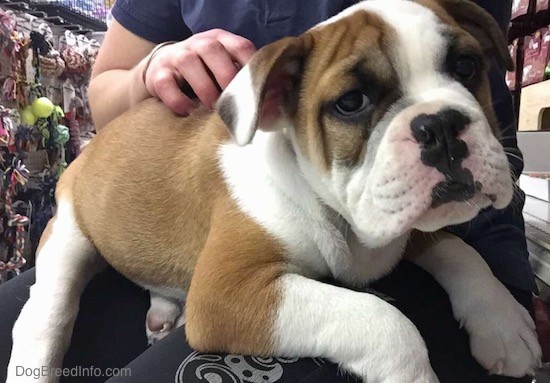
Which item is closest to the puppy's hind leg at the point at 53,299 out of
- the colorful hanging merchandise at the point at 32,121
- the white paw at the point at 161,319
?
the white paw at the point at 161,319

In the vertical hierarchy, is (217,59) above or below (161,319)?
above

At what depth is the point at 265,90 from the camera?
3.03ft

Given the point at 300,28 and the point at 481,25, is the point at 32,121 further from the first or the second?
the point at 481,25

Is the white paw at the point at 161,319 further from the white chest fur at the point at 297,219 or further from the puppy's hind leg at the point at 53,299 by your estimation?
the white chest fur at the point at 297,219

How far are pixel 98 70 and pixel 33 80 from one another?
0.93 metres

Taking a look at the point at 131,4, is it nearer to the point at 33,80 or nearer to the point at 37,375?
the point at 37,375

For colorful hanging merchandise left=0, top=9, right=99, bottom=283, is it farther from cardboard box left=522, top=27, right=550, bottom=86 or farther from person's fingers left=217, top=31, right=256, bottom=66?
cardboard box left=522, top=27, right=550, bottom=86

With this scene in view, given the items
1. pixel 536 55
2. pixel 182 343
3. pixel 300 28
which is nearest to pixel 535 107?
pixel 536 55

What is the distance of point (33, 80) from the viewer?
7.80 ft

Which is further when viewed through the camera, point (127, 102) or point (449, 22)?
point (127, 102)

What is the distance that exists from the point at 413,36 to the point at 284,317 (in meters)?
0.42

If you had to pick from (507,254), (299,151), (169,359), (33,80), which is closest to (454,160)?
(299,151)

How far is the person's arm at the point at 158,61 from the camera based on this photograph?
1109mm

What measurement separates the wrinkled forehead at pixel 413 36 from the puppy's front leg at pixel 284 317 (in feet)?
0.97
